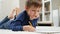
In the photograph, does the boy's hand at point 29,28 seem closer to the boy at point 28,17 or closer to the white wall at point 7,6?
the boy at point 28,17

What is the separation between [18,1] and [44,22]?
1.02 ft

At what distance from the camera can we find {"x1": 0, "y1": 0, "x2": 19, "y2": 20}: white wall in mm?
1162

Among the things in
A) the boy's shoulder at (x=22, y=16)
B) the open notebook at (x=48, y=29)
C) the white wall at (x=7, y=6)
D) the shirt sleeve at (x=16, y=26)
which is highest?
the white wall at (x=7, y=6)

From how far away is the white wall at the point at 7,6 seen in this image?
116cm

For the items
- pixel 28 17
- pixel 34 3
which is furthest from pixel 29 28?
pixel 34 3

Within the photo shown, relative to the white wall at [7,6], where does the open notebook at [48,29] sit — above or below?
below

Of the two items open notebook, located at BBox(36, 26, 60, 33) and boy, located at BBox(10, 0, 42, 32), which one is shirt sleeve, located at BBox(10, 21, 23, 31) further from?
open notebook, located at BBox(36, 26, 60, 33)

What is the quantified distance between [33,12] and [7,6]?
0.25 m

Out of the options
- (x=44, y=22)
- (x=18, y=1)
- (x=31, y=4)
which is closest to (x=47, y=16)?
(x=44, y=22)

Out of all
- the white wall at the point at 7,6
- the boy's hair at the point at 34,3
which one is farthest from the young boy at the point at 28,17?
the white wall at the point at 7,6

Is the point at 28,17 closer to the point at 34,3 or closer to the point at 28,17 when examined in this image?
the point at 28,17

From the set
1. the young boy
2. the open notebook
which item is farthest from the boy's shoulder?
the open notebook

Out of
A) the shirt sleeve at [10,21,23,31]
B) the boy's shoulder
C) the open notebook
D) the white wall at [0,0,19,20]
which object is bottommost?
the open notebook

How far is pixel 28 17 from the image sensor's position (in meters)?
1.15
